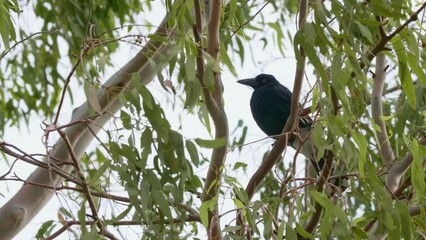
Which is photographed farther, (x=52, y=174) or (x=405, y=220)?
(x=52, y=174)

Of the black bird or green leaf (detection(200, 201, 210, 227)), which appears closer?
green leaf (detection(200, 201, 210, 227))

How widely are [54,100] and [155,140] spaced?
282 centimetres

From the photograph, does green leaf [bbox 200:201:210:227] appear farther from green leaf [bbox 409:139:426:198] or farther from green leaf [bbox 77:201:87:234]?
green leaf [bbox 409:139:426:198]

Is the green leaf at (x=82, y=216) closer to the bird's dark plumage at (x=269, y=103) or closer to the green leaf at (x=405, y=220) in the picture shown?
the green leaf at (x=405, y=220)

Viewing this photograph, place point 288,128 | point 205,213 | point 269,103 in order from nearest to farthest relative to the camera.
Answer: point 205,213
point 288,128
point 269,103

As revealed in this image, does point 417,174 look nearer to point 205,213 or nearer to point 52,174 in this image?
point 205,213

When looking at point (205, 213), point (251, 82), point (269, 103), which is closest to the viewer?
point (205, 213)

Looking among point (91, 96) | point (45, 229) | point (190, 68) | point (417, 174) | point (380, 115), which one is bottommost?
point (45, 229)

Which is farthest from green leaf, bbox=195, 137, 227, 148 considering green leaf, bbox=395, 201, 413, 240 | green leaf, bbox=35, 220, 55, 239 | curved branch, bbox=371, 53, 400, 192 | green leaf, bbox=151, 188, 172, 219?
curved branch, bbox=371, 53, 400, 192

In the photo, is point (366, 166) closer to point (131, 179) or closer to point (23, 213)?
point (131, 179)

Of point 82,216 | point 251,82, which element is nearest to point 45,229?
point 82,216

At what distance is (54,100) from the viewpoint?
5.74 metres

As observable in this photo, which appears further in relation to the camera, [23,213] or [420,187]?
[23,213]

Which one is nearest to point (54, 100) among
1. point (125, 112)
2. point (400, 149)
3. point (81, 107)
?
point (81, 107)
